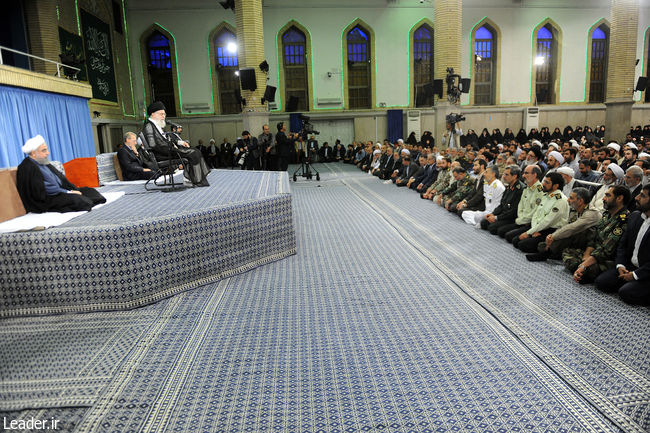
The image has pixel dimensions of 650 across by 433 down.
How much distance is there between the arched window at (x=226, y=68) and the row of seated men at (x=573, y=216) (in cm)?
1101

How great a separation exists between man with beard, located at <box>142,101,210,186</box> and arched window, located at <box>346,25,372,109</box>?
1195cm

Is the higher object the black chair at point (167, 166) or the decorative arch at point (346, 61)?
the decorative arch at point (346, 61)

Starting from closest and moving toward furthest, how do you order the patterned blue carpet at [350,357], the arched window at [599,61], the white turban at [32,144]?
the patterned blue carpet at [350,357], the white turban at [32,144], the arched window at [599,61]

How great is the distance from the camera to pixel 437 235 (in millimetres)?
4504

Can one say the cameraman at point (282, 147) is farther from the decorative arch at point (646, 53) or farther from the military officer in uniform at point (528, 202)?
the decorative arch at point (646, 53)

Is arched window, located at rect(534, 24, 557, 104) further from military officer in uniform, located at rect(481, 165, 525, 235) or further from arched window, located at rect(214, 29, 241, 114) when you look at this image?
military officer in uniform, located at rect(481, 165, 525, 235)

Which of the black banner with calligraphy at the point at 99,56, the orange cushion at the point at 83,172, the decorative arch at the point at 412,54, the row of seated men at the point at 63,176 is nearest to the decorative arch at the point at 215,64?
the black banner with calligraphy at the point at 99,56

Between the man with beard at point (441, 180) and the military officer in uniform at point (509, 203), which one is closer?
the military officer in uniform at point (509, 203)

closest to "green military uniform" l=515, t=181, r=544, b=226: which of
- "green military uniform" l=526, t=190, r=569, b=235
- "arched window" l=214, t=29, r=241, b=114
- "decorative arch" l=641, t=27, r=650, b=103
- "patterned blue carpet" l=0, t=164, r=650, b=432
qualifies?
"green military uniform" l=526, t=190, r=569, b=235

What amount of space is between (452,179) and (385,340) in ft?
14.5

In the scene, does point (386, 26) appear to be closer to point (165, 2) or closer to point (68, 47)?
point (165, 2)

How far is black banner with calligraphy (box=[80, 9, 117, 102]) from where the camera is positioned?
11227 millimetres

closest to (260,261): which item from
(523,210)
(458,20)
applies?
(523,210)

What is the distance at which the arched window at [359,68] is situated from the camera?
50.5 ft
